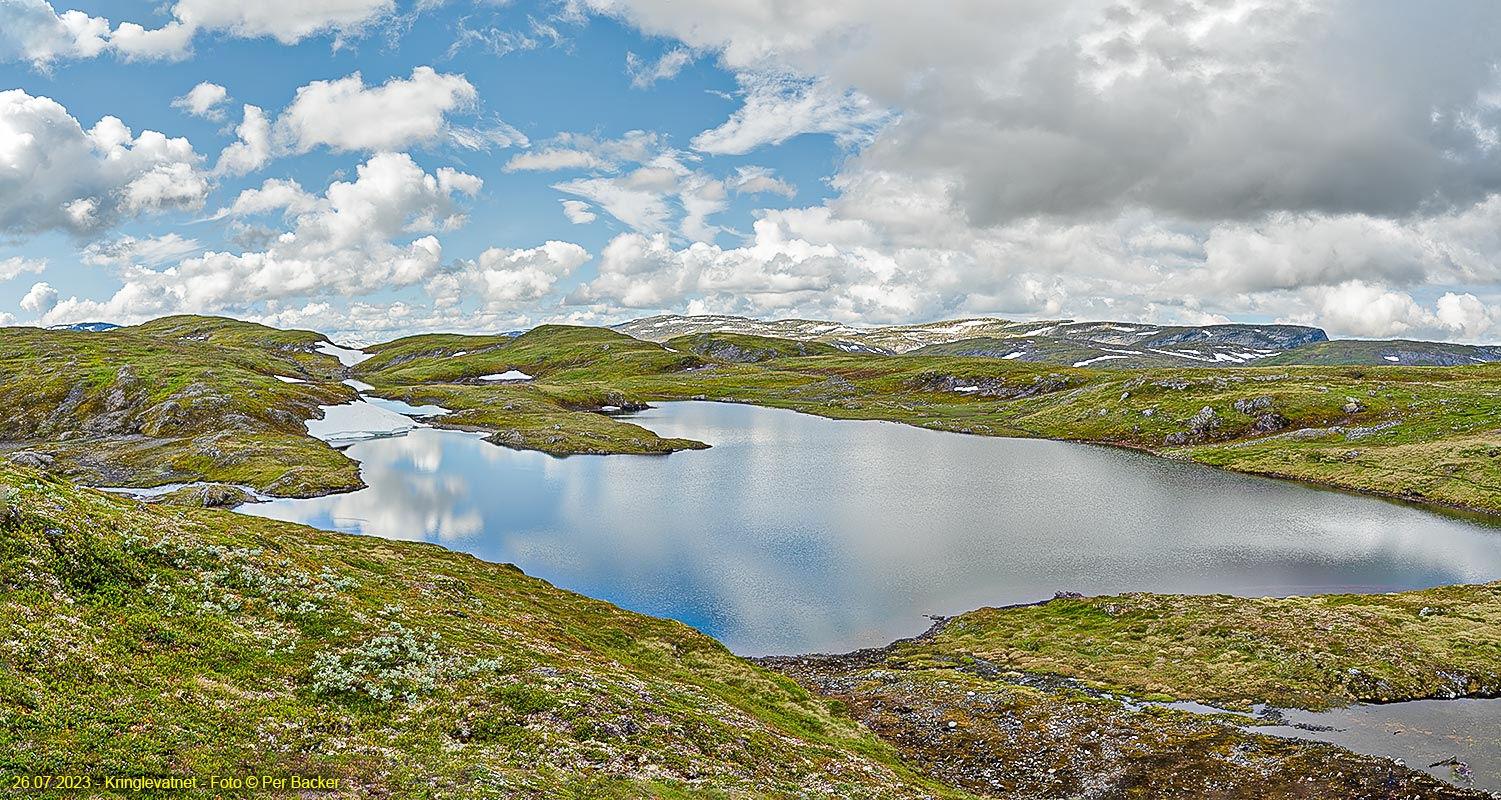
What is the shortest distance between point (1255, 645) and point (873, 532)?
3844 cm

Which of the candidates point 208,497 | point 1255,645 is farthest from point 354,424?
point 1255,645

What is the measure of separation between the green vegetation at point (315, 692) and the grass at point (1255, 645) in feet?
68.7

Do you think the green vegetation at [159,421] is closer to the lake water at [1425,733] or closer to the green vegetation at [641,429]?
the green vegetation at [641,429]

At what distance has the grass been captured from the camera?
4200 centimetres

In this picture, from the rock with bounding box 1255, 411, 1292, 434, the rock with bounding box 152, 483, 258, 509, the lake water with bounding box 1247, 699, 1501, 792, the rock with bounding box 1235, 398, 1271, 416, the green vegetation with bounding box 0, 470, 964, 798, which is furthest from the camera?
the rock with bounding box 1235, 398, 1271, 416

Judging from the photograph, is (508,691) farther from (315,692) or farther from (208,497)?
(208,497)

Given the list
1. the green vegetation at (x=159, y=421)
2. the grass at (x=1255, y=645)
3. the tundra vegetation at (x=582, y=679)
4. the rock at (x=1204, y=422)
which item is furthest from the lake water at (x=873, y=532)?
the rock at (x=1204, y=422)

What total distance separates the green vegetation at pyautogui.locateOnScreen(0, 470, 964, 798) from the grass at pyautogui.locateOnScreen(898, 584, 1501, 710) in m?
20.9

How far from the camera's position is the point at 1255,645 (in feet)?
157

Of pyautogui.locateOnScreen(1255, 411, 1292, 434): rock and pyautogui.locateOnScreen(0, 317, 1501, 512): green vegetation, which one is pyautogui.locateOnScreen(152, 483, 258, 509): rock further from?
pyautogui.locateOnScreen(1255, 411, 1292, 434): rock

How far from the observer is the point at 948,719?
39.9 meters

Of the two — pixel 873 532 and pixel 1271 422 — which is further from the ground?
pixel 1271 422

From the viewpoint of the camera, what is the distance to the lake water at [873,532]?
207ft

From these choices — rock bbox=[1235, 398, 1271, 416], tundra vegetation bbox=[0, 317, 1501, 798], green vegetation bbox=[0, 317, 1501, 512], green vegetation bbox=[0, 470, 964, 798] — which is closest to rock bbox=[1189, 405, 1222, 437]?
green vegetation bbox=[0, 317, 1501, 512]
